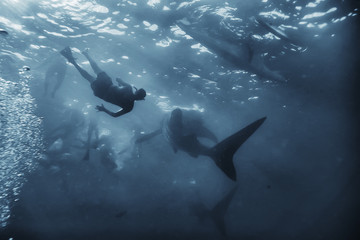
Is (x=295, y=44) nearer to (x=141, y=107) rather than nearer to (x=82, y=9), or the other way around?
(x=82, y=9)

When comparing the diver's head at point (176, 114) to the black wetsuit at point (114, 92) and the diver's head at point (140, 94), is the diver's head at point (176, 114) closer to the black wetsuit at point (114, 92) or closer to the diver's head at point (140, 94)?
the black wetsuit at point (114, 92)

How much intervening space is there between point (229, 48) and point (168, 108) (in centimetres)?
810

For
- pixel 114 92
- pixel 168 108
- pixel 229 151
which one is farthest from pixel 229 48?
pixel 168 108

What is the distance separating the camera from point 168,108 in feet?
59.1

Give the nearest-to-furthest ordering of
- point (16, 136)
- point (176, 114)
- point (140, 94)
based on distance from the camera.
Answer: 1. point (140, 94)
2. point (176, 114)
3. point (16, 136)

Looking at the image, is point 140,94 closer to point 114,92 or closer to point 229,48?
point 114,92

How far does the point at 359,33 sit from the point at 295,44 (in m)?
2.65

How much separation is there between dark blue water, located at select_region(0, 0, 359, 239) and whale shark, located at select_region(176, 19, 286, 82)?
6 centimetres

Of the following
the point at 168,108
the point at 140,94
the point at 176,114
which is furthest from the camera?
the point at 168,108

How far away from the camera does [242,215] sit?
140ft

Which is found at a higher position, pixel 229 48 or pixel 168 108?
pixel 229 48

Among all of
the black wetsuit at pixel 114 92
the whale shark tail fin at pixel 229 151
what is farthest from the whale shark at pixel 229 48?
the black wetsuit at pixel 114 92

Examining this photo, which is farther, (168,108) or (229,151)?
(168,108)

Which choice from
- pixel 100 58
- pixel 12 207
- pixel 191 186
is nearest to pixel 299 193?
pixel 191 186
